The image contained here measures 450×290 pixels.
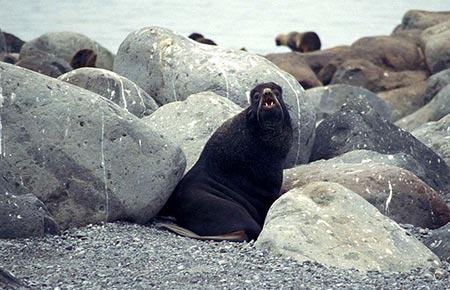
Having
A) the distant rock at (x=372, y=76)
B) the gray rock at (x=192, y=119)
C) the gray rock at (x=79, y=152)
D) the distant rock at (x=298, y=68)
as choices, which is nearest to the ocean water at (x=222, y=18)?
the distant rock at (x=298, y=68)

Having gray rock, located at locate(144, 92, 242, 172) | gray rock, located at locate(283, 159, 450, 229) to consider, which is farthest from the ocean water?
gray rock, located at locate(283, 159, 450, 229)

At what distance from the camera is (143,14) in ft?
204

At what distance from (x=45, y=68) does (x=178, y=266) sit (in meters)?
11.1

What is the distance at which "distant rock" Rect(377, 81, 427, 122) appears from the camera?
23.9 metres

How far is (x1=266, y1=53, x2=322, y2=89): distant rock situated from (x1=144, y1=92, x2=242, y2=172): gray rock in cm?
1184

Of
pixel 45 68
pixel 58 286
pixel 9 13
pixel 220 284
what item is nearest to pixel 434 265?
pixel 220 284

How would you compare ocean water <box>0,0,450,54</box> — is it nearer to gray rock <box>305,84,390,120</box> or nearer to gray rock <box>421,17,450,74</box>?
gray rock <box>421,17,450,74</box>

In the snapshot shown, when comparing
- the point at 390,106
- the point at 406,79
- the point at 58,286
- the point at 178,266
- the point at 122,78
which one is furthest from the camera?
the point at 406,79

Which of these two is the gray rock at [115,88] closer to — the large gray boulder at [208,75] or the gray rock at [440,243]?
the large gray boulder at [208,75]

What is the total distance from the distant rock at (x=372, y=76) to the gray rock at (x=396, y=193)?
13754 millimetres

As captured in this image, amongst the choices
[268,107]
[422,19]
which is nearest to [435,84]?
[422,19]

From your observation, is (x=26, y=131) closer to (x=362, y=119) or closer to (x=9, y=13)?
(x=362, y=119)

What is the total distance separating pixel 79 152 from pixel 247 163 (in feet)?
5.94

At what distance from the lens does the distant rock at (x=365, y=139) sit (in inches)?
549
